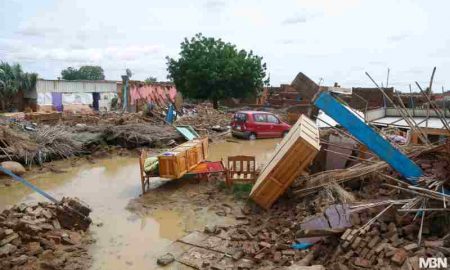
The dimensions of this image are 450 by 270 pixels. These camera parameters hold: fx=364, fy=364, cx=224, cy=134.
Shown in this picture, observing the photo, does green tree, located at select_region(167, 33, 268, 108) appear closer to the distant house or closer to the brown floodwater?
the distant house

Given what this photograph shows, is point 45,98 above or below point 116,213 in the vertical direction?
above

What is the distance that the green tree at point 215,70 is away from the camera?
102ft

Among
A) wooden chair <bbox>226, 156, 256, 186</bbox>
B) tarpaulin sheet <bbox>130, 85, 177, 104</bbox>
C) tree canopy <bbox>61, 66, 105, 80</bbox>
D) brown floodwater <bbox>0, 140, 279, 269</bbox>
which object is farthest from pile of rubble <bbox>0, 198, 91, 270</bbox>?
tree canopy <bbox>61, 66, 105, 80</bbox>

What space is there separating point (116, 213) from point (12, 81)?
24233mm

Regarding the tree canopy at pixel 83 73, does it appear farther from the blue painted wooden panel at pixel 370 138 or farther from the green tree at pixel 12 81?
the blue painted wooden panel at pixel 370 138

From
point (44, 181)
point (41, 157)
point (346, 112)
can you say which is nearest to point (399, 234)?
point (346, 112)

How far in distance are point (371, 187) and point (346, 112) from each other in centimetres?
205

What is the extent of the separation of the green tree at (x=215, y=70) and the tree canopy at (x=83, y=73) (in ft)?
184

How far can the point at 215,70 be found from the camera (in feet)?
102

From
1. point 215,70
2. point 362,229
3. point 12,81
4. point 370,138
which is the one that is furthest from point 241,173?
point 12,81

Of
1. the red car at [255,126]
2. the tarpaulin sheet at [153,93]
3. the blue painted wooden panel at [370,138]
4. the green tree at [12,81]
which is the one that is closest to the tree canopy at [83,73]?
the tarpaulin sheet at [153,93]

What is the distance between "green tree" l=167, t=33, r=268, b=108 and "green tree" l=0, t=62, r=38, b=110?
11855 millimetres

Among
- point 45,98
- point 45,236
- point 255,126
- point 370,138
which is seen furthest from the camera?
point 45,98

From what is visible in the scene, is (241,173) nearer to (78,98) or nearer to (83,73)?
(78,98)
